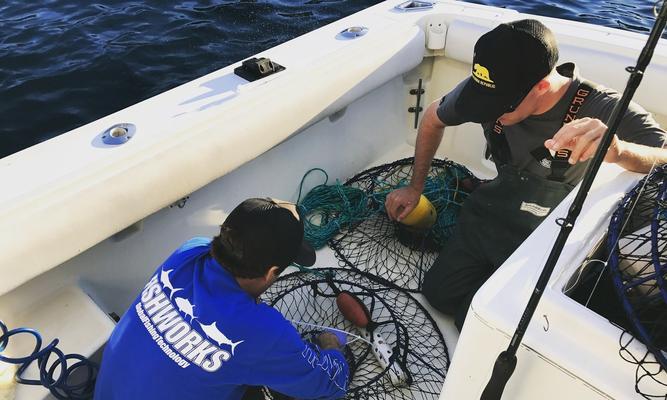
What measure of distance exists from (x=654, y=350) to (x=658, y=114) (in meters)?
2.35

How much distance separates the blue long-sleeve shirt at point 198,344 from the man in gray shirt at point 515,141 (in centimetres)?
114

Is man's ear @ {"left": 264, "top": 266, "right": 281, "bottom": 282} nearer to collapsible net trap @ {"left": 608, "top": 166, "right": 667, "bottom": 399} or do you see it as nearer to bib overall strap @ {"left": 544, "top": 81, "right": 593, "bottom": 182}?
collapsible net trap @ {"left": 608, "top": 166, "right": 667, "bottom": 399}

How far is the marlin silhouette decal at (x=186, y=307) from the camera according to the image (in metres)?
1.66

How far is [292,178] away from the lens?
322 cm

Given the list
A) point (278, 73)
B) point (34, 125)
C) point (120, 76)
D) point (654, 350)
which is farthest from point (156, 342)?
point (120, 76)

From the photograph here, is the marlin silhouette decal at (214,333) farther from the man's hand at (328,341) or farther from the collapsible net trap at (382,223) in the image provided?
the collapsible net trap at (382,223)

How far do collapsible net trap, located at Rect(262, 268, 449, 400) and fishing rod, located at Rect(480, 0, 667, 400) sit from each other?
116 centimetres

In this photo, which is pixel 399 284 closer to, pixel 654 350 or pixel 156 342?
pixel 156 342

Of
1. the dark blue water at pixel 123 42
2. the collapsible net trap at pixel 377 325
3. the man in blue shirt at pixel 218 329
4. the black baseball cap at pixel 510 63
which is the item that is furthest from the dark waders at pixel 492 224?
the dark blue water at pixel 123 42

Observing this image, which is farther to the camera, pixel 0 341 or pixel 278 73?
pixel 278 73

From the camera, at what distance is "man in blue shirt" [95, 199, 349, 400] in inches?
64.6

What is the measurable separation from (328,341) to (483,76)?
142 cm

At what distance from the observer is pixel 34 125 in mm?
5000

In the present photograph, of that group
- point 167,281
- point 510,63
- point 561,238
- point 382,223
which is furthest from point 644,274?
point 382,223
